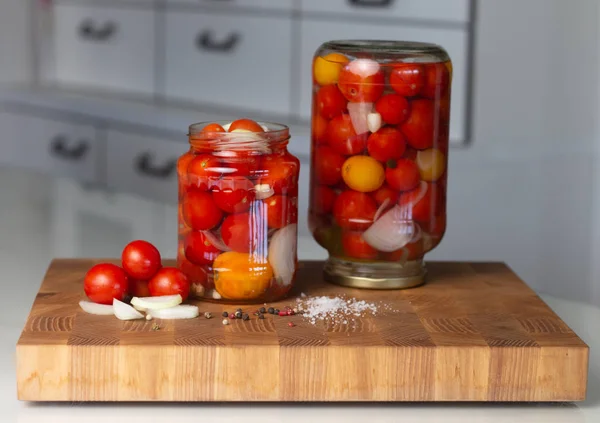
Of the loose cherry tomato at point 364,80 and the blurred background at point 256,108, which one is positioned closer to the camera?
the loose cherry tomato at point 364,80

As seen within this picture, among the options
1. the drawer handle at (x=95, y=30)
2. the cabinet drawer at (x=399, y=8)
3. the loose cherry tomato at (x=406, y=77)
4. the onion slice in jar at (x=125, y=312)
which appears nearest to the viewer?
the onion slice in jar at (x=125, y=312)

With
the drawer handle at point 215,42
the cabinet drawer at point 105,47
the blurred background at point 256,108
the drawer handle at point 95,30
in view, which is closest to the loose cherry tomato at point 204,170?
the blurred background at point 256,108

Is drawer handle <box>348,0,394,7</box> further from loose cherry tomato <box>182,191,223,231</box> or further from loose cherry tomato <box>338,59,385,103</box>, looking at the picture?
Answer: loose cherry tomato <box>182,191,223,231</box>

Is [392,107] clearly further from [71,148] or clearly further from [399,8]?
[71,148]

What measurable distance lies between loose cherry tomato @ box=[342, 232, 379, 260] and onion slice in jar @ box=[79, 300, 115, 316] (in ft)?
1.08

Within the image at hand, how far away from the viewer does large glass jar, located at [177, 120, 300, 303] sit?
121 cm

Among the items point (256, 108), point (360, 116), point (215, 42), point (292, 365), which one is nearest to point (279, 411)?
point (292, 365)

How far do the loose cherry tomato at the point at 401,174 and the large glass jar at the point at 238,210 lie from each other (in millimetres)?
124

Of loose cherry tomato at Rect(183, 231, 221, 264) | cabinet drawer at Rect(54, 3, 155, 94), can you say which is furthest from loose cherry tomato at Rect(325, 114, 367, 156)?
cabinet drawer at Rect(54, 3, 155, 94)

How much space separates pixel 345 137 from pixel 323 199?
97 millimetres

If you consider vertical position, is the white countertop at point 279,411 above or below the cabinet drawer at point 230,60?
below

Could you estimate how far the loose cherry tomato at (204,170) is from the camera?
1204 mm

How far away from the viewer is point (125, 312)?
46.0 inches

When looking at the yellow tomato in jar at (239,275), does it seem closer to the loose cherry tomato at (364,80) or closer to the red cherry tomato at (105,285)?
the red cherry tomato at (105,285)
